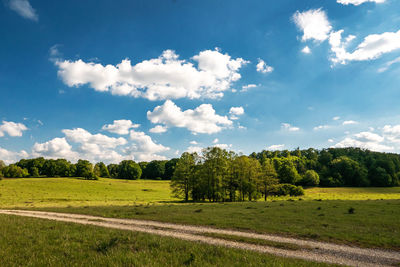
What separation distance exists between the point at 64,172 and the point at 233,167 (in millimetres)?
99695

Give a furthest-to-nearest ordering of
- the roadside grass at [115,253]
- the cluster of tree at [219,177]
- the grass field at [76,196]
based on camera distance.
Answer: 1. the cluster of tree at [219,177]
2. the grass field at [76,196]
3. the roadside grass at [115,253]

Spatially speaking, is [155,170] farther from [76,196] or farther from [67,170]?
[76,196]

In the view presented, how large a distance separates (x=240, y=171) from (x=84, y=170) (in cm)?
8886

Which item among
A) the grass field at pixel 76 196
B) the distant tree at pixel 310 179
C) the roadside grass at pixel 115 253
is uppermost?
the roadside grass at pixel 115 253

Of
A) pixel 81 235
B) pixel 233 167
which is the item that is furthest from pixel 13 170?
pixel 81 235

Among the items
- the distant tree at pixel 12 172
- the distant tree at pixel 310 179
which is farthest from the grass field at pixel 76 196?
the distant tree at pixel 12 172

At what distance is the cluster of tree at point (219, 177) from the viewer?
2208 inches

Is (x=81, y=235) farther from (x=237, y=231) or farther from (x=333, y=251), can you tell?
(x=333, y=251)

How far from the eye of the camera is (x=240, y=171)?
5891 centimetres

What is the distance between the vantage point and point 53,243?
10.3 metres

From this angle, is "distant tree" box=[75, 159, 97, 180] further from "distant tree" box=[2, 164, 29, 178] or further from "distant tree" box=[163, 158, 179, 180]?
"distant tree" box=[163, 158, 179, 180]

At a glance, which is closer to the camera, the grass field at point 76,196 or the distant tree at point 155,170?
the grass field at point 76,196

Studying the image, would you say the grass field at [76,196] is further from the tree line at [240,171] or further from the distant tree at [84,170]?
the distant tree at [84,170]

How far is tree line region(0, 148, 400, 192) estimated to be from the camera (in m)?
57.3
